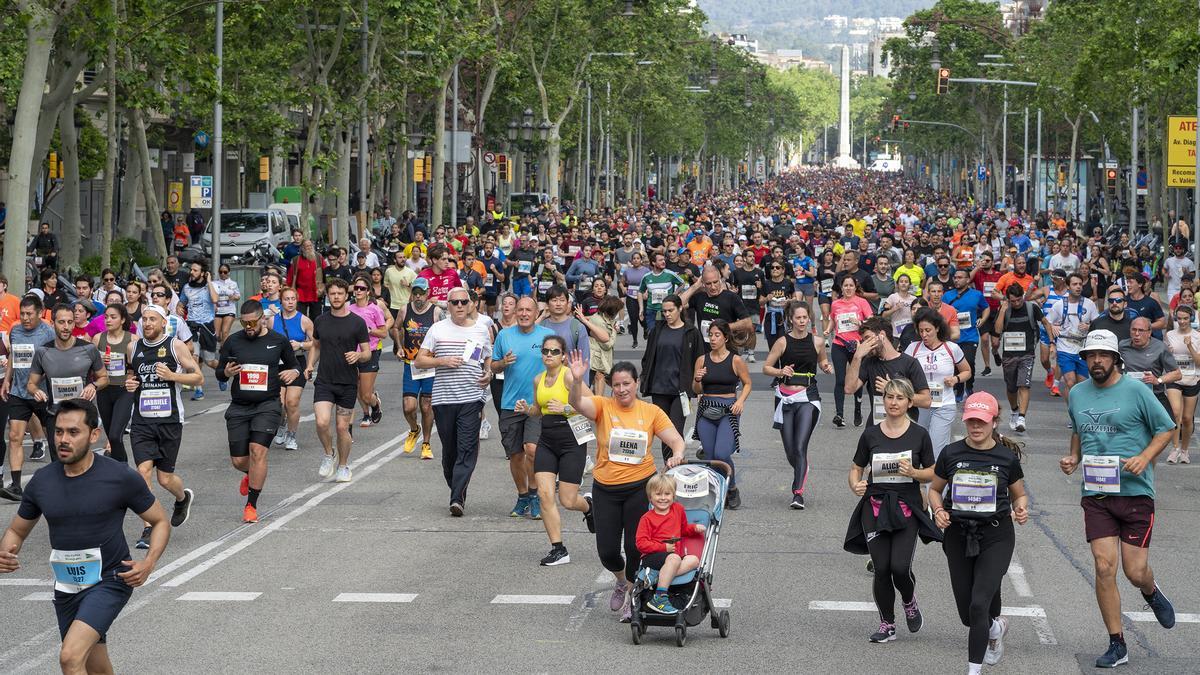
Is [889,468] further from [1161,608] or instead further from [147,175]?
[147,175]

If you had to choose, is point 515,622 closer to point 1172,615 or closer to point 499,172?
point 1172,615

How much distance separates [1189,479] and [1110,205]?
64.8 meters

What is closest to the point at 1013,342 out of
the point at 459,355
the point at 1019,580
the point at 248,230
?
the point at 459,355

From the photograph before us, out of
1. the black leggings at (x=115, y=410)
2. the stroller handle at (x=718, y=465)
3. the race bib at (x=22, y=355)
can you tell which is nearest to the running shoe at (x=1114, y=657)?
the stroller handle at (x=718, y=465)

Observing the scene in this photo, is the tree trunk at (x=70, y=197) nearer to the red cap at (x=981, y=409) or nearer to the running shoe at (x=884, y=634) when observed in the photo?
the running shoe at (x=884, y=634)

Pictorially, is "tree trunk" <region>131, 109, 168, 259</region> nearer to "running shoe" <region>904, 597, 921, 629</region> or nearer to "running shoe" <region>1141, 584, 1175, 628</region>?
"running shoe" <region>904, 597, 921, 629</region>

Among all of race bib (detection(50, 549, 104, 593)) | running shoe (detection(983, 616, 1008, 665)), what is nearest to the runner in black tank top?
running shoe (detection(983, 616, 1008, 665))

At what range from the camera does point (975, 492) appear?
9.31 metres

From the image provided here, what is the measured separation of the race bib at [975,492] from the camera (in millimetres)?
9297

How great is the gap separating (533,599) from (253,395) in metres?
3.58

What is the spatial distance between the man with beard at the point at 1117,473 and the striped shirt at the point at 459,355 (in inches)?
210

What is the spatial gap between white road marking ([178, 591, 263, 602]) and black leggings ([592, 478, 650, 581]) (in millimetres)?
2115

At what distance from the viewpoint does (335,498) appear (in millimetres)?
15070

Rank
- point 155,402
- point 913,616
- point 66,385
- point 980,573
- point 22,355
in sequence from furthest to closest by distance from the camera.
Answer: point 22,355, point 66,385, point 155,402, point 913,616, point 980,573
